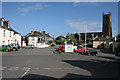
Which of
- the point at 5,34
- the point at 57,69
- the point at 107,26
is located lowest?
the point at 57,69

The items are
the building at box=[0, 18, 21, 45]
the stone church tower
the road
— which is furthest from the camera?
the stone church tower

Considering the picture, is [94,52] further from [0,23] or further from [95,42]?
[95,42]

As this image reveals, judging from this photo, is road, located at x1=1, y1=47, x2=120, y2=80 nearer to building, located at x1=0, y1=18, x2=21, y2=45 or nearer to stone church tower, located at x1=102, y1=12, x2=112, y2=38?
building, located at x1=0, y1=18, x2=21, y2=45

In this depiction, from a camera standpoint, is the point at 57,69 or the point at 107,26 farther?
the point at 107,26

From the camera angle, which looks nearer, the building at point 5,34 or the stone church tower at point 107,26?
the building at point 5,34

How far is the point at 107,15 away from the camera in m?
92.4

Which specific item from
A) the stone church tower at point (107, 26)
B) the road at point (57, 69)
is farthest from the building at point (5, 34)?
the stone church tower at point (107, 26)

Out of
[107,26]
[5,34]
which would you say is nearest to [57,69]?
[5,34]

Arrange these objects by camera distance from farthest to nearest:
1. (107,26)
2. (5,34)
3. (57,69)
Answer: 1. (107,26)
2. (5,34)
3. (57,69)

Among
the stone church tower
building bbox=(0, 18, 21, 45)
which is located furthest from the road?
the stone church tower

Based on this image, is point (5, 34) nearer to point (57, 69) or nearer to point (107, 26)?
point (57, 69)

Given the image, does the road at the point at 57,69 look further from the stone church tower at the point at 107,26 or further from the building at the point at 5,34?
the stone church tower at the point at 107,26

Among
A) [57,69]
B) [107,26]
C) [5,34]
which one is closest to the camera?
[57,69]

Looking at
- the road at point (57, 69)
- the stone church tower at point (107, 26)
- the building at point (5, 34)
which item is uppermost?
the stone church tower at point (107, 26)
